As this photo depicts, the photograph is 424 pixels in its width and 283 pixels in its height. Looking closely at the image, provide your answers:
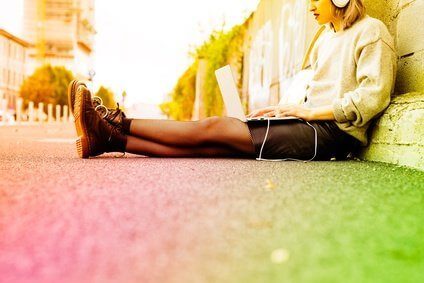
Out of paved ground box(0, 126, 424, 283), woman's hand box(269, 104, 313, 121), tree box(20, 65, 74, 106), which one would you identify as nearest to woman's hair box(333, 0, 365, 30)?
woman's hand box(269, 104, 313, 121)

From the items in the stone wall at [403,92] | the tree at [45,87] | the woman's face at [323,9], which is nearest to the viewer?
the stone wall at [403,92]

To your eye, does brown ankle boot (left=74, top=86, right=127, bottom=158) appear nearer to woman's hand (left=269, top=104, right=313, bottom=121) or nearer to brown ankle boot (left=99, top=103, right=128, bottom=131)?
brown ankle boot (left=99, top=103, right=128, bottom=131)

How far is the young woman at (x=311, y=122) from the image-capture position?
8.48 ft

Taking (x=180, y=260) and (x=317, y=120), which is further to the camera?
(x=317, y=120)

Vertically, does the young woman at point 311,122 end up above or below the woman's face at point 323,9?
below

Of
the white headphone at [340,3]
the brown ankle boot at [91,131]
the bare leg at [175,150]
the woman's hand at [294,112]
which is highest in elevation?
the white headphone at [340,3]

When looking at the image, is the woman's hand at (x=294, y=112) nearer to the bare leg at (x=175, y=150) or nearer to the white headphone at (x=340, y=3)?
the bare leg at (x=175, y=150)

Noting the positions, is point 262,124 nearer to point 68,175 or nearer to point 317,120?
point 317,120

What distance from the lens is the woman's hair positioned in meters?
2.73

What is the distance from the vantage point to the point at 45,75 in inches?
1752

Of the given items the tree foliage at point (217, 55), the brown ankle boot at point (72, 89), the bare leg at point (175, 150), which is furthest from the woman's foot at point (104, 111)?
the tree foliage at point (217, 55)

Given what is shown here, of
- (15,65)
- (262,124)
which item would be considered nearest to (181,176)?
(262,124)

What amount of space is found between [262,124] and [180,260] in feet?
6.35

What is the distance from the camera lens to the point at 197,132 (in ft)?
9.03
